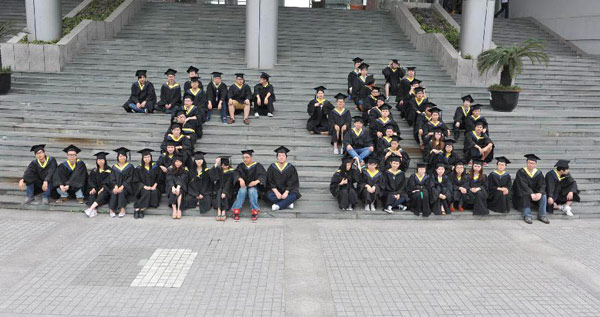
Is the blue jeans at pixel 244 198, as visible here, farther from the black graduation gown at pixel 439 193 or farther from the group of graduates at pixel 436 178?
the black graduation gown at pixel 439 193

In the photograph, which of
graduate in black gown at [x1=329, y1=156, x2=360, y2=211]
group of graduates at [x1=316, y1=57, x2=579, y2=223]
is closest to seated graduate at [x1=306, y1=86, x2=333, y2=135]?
group of graduates at [x1=316, y1=57, x2=579, y2=223]

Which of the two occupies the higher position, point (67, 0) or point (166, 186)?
point (67, 0)

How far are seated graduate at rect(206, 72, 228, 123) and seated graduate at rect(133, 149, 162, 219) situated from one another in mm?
2853

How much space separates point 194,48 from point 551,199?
11692 mm

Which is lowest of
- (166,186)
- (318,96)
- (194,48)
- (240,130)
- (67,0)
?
(166,186)

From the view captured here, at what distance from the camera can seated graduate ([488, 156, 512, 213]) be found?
28.3ft

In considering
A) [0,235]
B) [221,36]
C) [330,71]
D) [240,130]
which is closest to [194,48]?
[221,36]

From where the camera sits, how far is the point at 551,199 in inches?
344

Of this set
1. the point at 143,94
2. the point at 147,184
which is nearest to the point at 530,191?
the point at 147,184

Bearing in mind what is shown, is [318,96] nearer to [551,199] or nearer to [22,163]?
[551,199]

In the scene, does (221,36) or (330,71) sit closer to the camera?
(330,71)

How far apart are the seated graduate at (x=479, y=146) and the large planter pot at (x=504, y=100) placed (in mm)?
2896

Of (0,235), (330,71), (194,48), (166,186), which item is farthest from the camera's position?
(194,48)

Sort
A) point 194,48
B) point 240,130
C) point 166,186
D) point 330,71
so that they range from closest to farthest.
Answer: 1. point 166,186
2. point 240,130
3. point 330,71
4. point 194,48
